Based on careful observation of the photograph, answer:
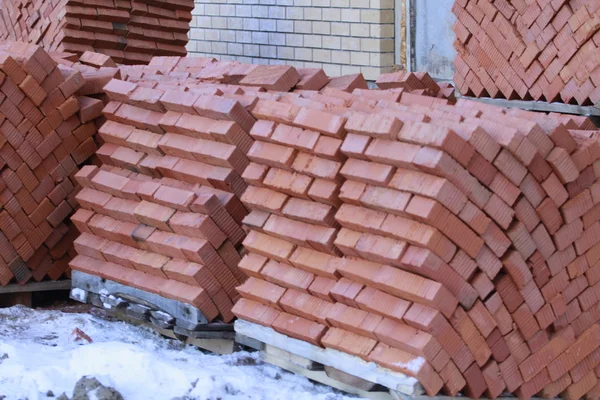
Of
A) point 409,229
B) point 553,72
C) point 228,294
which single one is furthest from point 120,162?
point 553,72

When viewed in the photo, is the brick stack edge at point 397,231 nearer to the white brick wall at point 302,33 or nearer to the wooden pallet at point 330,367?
the wooden pallet at point 330,367

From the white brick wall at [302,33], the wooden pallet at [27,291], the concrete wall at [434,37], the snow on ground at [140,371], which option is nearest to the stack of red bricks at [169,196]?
the snow on ground at [140,371]

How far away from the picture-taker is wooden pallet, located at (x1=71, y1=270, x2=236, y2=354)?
5.47 metres

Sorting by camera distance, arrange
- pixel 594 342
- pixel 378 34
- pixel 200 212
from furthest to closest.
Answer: pixel 378 34 → pixel 200 212 → pixel 594 342

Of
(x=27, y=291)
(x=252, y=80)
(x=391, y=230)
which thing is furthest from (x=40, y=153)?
(x=391, y=230)

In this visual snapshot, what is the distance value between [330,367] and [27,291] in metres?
2.78

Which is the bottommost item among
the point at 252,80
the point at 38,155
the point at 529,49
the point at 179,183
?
the point at 179,183

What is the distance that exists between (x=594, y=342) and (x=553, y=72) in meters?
3.46

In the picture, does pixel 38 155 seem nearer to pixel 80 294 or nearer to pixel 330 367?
pixel 80 294

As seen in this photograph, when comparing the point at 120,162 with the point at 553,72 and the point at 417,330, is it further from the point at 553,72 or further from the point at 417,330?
the point at 553,72

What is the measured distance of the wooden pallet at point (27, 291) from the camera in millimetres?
6676

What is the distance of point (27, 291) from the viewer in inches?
265

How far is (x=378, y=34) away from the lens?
11.7 metres

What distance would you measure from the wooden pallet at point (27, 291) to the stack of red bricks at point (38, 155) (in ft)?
0.17
